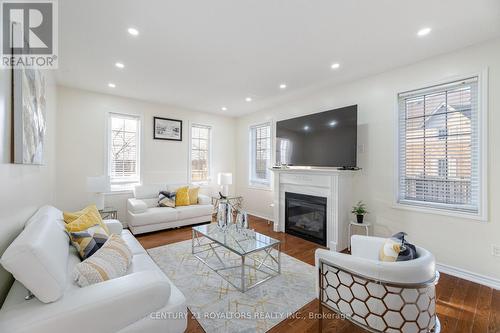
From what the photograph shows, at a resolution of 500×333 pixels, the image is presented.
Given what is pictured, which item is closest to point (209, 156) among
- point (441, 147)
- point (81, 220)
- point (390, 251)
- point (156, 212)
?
point (156, 212)

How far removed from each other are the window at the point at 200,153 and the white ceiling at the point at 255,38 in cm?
198

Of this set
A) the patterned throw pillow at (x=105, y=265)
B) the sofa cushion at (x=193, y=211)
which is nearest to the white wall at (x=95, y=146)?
the sofa cushion at (x=193, y=211)

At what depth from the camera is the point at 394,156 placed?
303cm

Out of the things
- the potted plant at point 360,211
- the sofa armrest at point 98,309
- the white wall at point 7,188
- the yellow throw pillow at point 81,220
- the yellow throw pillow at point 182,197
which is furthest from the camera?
the yellow throw pillow at point 182,197

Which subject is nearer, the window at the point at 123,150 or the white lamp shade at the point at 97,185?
the white lamp shade at the point at 97,185

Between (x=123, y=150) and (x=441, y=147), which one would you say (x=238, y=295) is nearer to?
(x=441, y=147)

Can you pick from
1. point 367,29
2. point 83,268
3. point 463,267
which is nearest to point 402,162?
point 463,267

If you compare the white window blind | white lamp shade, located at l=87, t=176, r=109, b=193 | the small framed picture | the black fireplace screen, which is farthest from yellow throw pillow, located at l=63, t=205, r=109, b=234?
the white window blind

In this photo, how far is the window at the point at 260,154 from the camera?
17.1 feet

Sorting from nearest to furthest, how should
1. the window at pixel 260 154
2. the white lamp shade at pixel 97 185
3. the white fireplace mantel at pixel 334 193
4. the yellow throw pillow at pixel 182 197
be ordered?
the white fireplace mantel at pixel 334 193 < the white lamp shade at pixel 97 185 < the yellow throw pillow at pixel 182 197 < the window at pixel 260 154

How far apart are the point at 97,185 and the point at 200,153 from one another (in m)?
2.51

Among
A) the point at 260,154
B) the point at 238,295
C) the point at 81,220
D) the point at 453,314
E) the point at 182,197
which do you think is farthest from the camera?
the point at 260,154

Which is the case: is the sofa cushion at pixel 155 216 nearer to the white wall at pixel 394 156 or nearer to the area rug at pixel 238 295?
the area rug at pixel 238 295

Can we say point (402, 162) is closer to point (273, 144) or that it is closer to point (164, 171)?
point (273, 144)
